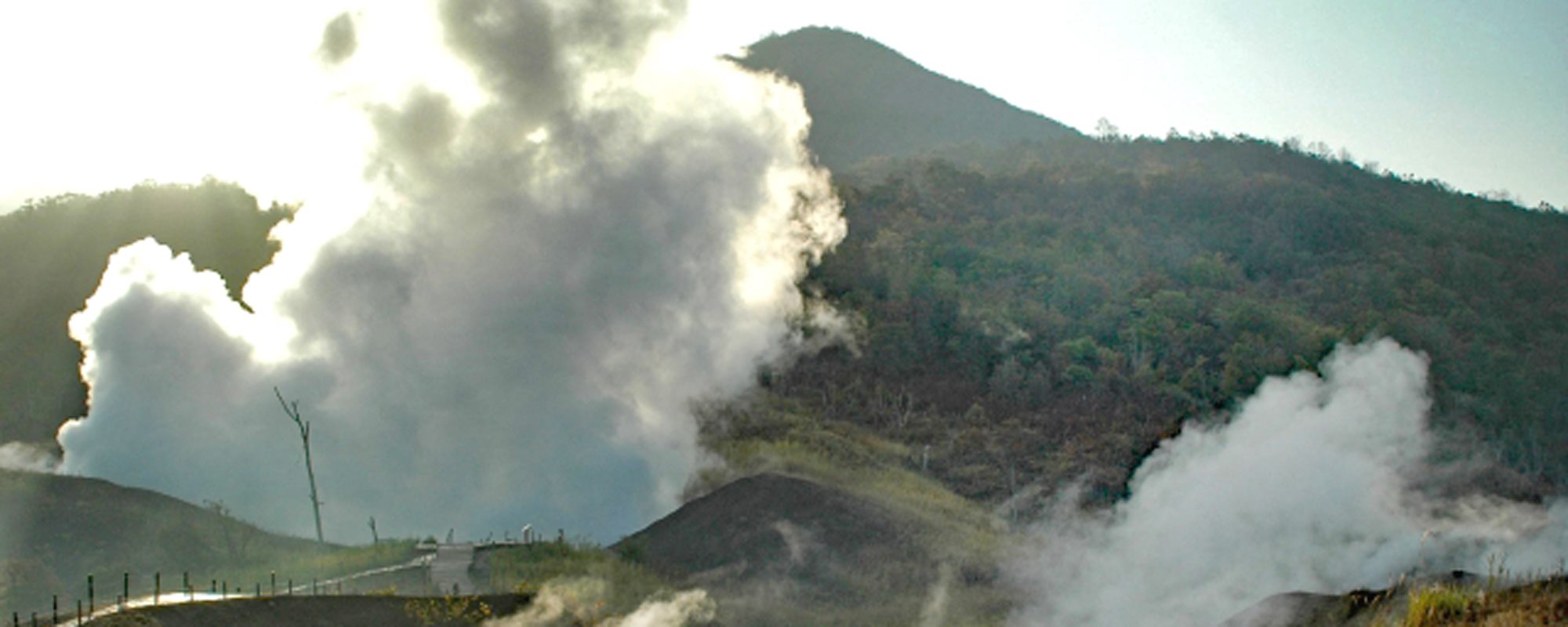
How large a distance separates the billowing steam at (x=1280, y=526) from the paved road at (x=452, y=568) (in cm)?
1337

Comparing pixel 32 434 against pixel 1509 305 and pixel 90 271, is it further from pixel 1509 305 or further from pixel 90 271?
pixel 1509 305

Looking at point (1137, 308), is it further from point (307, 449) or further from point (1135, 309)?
point (307, 449)

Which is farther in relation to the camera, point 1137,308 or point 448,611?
point 1137,308

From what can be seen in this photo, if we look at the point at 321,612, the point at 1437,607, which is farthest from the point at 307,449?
the point at 1437,607

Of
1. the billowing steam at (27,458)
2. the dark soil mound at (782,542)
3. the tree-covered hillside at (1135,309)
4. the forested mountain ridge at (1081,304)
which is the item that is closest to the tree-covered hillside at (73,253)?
the forested mountain ridge at (1081,304)

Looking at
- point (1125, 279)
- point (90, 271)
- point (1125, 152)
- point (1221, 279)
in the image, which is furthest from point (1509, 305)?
point (90, 271)

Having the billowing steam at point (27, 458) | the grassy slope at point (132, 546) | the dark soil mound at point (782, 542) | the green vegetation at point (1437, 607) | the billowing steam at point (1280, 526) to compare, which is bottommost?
the green vegetation at point (1437, 607)

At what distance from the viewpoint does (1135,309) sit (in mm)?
82812

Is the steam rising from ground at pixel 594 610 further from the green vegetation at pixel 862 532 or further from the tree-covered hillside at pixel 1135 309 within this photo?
the tree-covered hillside at pixel 1135 309

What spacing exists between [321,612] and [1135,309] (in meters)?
63.3

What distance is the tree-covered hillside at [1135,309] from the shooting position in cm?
6425

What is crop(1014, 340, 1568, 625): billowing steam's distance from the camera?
91.3 feet

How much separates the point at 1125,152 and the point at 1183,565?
12715 cm

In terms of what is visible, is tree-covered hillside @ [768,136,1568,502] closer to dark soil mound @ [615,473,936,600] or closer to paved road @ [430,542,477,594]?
dark soil mound @ [615,473,936,600]
